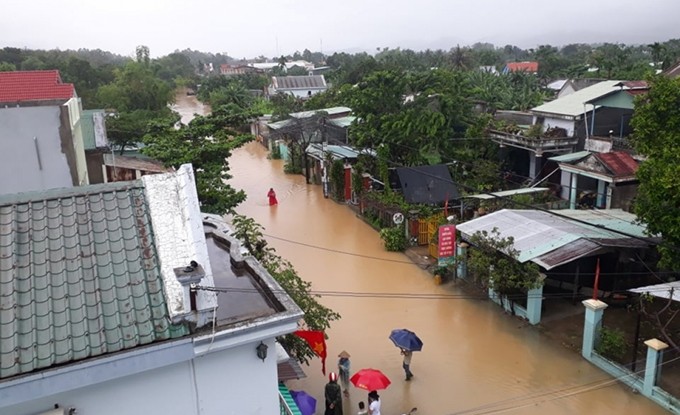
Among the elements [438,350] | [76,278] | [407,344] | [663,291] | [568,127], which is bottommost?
[438,350]

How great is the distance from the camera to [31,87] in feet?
48.2

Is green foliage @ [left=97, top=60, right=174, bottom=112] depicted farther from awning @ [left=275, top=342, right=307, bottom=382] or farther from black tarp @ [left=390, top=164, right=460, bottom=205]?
awning @ [left=275, top=342, right=307, bottom=382]

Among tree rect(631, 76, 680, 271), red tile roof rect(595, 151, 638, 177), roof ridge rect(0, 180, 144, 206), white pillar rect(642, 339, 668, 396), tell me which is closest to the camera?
roof ridge rect(0, 180, 144, 206)

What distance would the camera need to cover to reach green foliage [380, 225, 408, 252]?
57.8ft

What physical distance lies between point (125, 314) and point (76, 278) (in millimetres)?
607

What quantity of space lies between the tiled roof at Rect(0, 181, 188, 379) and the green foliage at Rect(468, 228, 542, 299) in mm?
9054

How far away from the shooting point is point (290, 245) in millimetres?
19125

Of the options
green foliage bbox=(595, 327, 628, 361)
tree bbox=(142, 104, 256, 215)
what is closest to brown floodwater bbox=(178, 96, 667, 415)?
green foliage bbox=(595, 327, 628, 361)

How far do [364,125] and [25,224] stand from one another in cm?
1896

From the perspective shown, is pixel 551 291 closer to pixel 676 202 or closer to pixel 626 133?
pixel 676 202

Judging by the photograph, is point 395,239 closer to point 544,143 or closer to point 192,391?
point 544,143

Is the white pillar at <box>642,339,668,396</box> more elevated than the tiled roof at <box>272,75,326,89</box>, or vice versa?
the tiled roof at <box>272,75,326,89</box>

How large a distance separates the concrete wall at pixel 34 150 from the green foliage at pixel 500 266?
10211mm

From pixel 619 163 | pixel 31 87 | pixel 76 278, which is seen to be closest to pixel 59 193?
pixel 76 278
